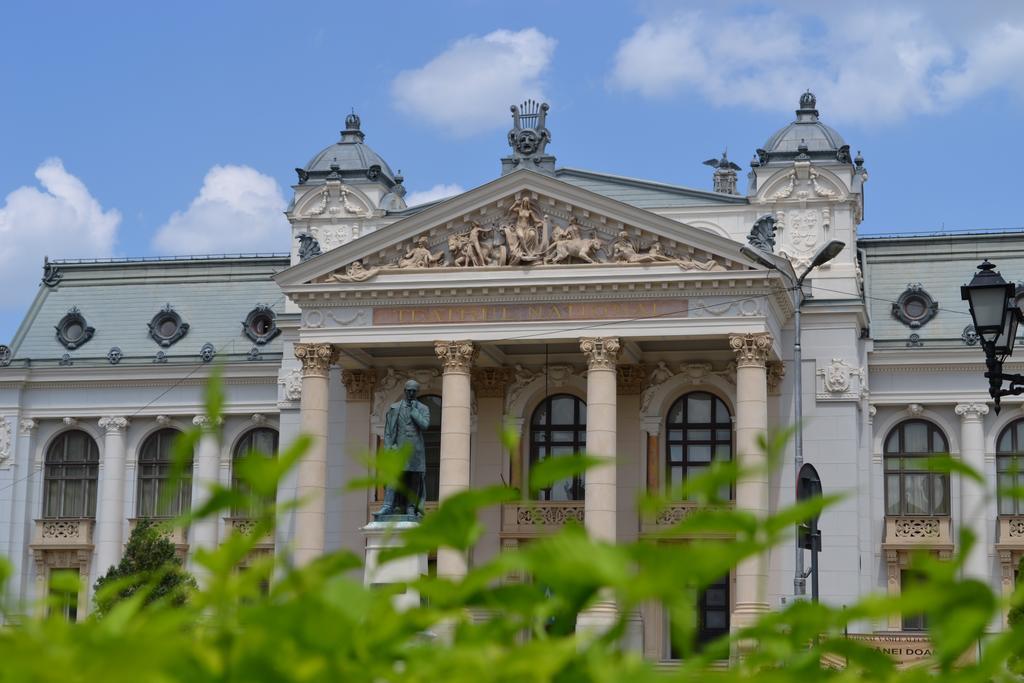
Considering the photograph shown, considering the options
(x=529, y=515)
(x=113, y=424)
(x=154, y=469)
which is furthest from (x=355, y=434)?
(x=113, y=424)

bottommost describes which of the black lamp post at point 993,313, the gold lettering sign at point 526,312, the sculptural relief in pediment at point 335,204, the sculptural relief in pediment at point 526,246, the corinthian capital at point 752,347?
the black lamp post at point 993,313

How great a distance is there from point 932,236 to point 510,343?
15604 millimetres

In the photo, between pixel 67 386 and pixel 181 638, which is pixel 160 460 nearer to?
pixel 67 386

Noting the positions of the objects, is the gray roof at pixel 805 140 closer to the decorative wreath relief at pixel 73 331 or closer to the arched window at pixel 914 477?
the arched window at pixel 914 477

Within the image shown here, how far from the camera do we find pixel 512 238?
43906 millimetres

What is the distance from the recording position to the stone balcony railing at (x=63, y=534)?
52.7 metres

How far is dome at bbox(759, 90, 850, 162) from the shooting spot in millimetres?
48406

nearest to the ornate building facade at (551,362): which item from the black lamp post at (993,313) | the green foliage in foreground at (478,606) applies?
the black lamp post at (993,313)

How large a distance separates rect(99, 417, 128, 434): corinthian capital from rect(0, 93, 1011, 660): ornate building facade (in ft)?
0.43

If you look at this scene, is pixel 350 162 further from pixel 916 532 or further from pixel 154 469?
pixel 916 532

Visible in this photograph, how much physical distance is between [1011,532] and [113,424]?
27.5m

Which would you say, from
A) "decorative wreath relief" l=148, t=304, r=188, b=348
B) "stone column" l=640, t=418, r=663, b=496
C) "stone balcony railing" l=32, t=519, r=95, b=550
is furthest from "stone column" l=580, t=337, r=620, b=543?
"stone balcony railing" l=32, t=519, r=95, b=550

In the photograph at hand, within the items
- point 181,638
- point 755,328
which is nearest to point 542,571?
point 181,638

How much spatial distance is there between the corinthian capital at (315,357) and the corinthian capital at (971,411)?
17846 millimetres
